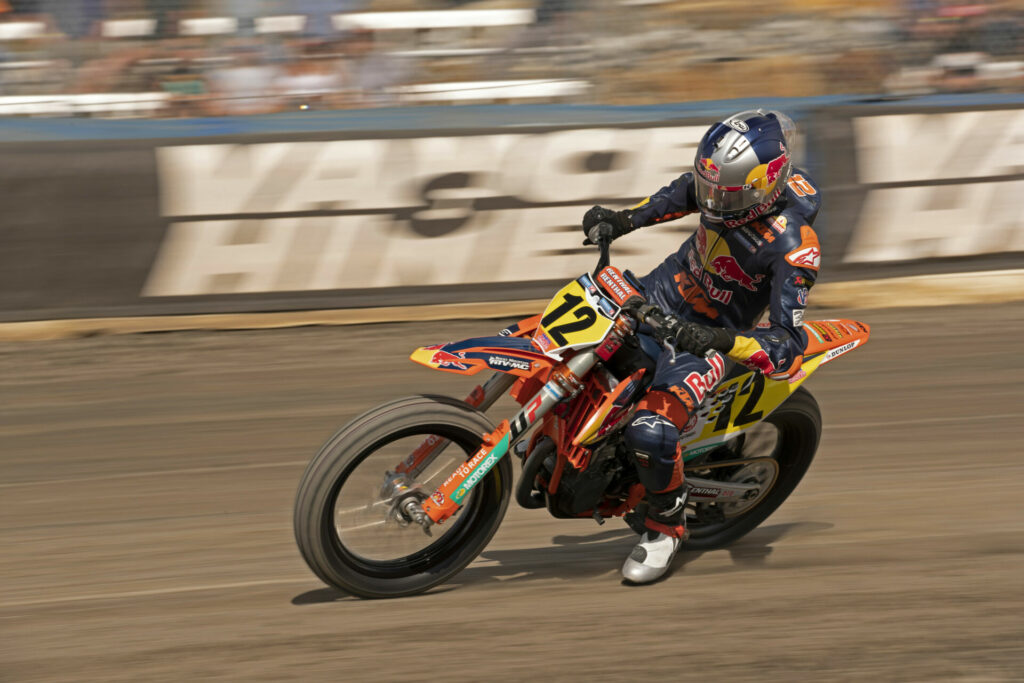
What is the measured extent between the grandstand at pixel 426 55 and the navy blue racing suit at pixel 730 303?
4.94 metres

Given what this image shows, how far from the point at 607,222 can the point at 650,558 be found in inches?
Result: 56.0

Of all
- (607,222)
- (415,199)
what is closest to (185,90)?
(415,199)

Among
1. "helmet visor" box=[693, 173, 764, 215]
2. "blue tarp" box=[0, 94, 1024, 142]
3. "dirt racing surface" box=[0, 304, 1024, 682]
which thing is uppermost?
"helmet visor" box=[693, 173, 764, 215]

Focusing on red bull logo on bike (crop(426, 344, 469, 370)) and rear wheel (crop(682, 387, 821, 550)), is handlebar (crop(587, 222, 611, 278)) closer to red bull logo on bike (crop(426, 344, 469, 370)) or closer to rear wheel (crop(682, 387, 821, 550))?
red bull logo on bike (crop(426, 344, 469, 370))

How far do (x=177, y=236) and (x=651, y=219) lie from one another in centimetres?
445

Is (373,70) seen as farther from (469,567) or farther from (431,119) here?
(469,567)

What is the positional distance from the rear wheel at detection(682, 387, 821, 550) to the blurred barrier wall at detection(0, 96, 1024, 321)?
381 centimetres

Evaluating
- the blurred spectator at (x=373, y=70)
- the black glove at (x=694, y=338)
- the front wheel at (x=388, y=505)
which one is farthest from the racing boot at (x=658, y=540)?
the blurred spectator at (x=373, y=70)

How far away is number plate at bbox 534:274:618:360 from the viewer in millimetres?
4172

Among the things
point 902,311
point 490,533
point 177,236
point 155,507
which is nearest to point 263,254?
point 177,236

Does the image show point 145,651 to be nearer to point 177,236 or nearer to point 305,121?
point 177,236

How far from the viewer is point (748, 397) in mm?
4555

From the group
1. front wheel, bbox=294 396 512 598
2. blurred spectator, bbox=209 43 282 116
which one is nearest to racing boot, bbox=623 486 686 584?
front wheel, bbox=294 396 512 598

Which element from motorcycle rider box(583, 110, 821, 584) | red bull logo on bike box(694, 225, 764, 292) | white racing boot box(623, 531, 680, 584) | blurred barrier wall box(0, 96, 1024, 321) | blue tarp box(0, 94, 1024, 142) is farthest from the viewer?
blue tarp box(0, 94, 1024, 142)
